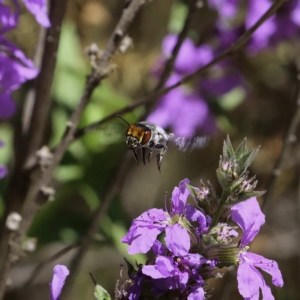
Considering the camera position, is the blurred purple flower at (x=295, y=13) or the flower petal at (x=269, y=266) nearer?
the flower petal at (x=269, y=266)

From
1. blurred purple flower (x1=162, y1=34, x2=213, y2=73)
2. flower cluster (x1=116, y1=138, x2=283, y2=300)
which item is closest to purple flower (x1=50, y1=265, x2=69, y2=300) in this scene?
flower cluster (x1=116, y1=138, x2=283, y2=300)

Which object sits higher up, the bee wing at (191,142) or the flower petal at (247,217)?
the bee wing at (191,142)

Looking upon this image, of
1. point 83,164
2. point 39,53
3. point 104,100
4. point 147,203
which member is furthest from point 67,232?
point 147,203

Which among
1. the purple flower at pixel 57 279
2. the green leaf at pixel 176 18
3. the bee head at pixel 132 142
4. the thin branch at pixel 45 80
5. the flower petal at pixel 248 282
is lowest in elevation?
the flower petal at pixel 248 282

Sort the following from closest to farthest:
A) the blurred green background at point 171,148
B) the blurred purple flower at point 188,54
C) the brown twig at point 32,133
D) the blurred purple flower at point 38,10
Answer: the blurred purple flower at point 38,10, the brown twig at point 32,133, the blurred purple flower at point 188,54, the blurred green background at point 171,148

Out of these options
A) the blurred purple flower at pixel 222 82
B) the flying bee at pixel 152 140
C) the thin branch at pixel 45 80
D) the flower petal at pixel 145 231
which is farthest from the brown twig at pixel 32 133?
the blurred purple flower at pixel 222 82

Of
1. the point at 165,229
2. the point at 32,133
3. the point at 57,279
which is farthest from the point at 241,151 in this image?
the point at 32,133

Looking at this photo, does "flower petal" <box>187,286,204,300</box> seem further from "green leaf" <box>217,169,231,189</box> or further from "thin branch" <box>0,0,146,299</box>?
"thin branch" <box>0,0,146,299</box>

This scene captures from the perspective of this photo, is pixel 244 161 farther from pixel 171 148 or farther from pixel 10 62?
pixel 171 148

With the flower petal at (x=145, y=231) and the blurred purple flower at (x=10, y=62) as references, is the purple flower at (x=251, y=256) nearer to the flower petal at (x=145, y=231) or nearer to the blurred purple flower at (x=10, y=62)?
the flower petal at (x=145, y=231)
